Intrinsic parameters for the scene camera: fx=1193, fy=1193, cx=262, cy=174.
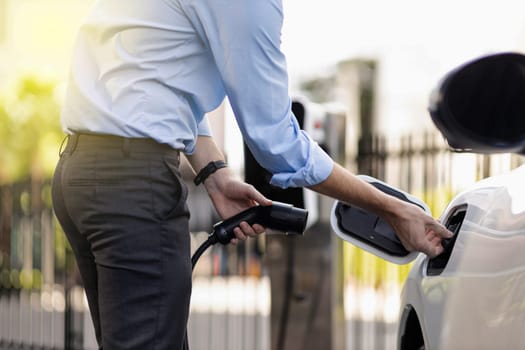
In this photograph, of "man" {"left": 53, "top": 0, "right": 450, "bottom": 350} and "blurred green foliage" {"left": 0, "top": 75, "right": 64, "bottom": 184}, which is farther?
"blurred green foliage" {"left": 0, "top": 75, "right": 64, "bottom": 184}

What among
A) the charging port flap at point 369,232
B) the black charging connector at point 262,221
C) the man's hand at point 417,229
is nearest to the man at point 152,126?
the black charging connector at point 262,221

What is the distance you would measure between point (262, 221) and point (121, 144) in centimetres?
45

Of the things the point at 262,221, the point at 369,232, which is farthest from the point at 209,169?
the point at 369,232

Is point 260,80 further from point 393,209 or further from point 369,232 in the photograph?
point 369,232

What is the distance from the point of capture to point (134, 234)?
2.63 meters

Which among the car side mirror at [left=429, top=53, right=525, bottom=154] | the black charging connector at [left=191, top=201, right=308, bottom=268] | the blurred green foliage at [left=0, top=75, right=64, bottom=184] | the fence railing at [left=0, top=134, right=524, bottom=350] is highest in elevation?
the car side mirror at [left=429, top=53, right=525, bottom=154]

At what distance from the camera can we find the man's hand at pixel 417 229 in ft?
9.54

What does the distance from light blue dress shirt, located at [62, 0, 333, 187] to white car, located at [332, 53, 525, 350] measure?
1.57ft

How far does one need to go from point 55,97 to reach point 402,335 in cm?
Result: 2122

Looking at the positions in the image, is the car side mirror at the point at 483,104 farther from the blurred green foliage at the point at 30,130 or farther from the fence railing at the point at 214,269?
the blurred green foliage at the point at 30,130

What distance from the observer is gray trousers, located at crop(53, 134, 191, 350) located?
263 cm

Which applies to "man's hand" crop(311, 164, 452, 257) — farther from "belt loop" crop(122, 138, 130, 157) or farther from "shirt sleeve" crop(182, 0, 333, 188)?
"belt loop" crop(122, 138, 130, 157)

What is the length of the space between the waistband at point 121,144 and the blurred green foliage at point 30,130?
818 inches

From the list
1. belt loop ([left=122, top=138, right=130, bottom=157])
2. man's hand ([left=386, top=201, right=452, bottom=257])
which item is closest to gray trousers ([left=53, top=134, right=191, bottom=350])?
belt loop ([left=122, top=138, right=130, bottom=157])
